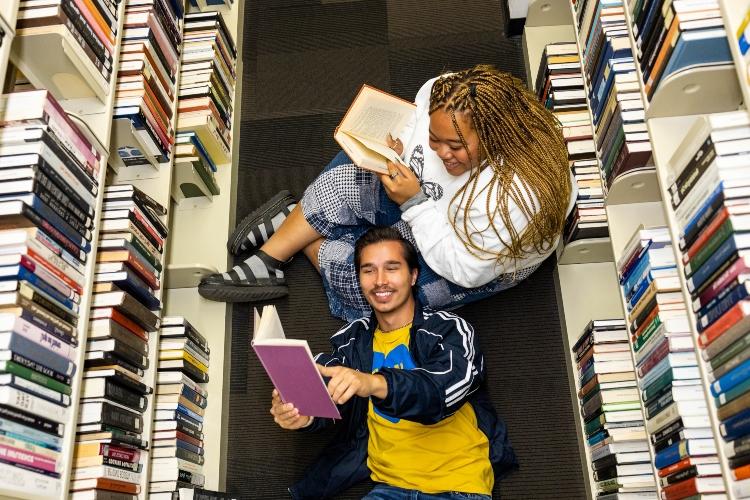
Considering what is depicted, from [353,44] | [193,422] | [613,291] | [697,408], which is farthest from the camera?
[353,44]

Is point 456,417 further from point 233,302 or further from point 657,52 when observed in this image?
point 657,52

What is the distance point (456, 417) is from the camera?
199 centimetres

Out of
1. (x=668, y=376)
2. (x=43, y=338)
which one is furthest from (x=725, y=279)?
(x=43, y=338)

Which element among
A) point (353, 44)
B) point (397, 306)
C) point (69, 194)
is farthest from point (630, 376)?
point (353, 44)

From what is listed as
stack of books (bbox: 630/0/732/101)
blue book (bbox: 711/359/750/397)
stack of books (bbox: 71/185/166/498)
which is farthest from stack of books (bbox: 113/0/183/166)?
blue book (bbox: 711/359/750/397)

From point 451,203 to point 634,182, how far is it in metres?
0.50

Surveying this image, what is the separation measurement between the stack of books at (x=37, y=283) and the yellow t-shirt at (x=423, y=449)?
0.82 meters

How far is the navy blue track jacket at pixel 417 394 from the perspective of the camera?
1708mm

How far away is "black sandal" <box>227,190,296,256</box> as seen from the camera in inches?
97.0

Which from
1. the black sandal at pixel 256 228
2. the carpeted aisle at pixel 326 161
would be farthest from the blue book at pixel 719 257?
the black sandal at pixel 256 228

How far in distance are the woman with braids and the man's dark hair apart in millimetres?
40

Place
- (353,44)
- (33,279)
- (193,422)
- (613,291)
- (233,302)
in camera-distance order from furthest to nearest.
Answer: (353,44), (233,302), (613,291), (193,422), (33,279)

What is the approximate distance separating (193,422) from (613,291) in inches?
55.5

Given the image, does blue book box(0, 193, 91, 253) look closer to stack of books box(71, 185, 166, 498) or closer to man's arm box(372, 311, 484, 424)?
stack of books box(71, 185, 166, 498)
